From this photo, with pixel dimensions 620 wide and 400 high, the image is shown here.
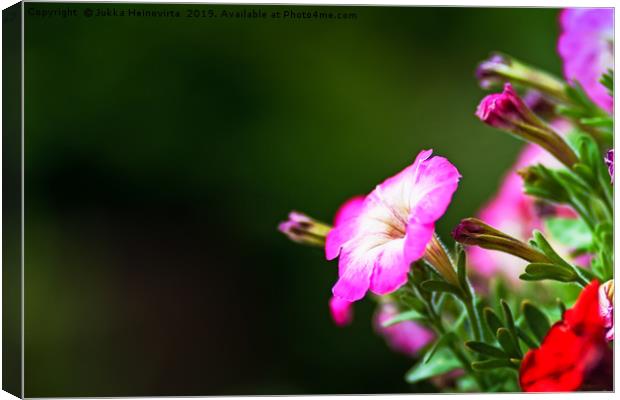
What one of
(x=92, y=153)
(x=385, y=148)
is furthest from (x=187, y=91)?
(x=385, y=148)

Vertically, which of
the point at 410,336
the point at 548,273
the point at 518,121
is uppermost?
the point at 518,121

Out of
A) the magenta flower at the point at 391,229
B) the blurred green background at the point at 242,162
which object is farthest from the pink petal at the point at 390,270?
the blurred green background at the point at 242,162

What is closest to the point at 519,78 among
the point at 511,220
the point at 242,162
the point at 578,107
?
the point at 578,107

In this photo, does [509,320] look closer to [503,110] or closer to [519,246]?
[519,246]

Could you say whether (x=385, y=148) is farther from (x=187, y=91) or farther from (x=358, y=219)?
(x=358, y=219)

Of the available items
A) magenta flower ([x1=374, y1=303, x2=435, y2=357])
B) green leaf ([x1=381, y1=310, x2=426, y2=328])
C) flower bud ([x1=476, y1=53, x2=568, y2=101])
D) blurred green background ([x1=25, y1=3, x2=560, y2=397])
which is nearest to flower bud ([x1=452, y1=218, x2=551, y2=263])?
green leaf ([x1=381, y1=310, x2=426, y2=328])

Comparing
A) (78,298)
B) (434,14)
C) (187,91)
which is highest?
(434,14)

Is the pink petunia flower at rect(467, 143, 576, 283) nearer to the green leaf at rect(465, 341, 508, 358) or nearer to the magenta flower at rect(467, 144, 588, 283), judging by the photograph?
the magenta flower at rect(467, 144, 588, 283)

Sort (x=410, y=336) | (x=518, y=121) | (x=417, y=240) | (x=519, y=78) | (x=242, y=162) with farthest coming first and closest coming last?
(x=242, y=162) < (x=410, y=336) < (x=519, y=78) < (x=518, y=121) < (x=417, y=240)
